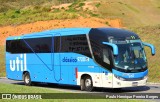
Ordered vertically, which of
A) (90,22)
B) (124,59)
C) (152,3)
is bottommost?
(124,59)

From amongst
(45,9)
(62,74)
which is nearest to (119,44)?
(62,74)

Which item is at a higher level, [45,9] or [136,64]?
[45,9]

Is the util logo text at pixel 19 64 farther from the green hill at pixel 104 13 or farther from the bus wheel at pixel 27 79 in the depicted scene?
the green hill at pixel 104 13

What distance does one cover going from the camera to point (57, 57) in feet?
78.1

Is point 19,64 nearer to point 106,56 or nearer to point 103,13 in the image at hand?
point 106,56

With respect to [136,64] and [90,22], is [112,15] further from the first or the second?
[136,64]

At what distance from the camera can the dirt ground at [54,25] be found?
53594 mm

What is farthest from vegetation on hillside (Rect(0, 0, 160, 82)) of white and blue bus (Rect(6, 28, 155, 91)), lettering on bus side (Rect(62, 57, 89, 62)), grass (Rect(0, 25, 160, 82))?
lettering on bus side (Rect(62, 57, 89, 62))

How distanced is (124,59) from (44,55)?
6104mm

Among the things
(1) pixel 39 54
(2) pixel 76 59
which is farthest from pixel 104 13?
(2) pixel 76 59

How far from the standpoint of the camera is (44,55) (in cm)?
2494

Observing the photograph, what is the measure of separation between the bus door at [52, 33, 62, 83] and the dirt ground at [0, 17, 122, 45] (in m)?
28.5

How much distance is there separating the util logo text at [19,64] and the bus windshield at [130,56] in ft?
27.0

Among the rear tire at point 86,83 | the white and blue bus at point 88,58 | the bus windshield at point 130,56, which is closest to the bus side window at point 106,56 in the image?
the white and blue bus at point 88,58
